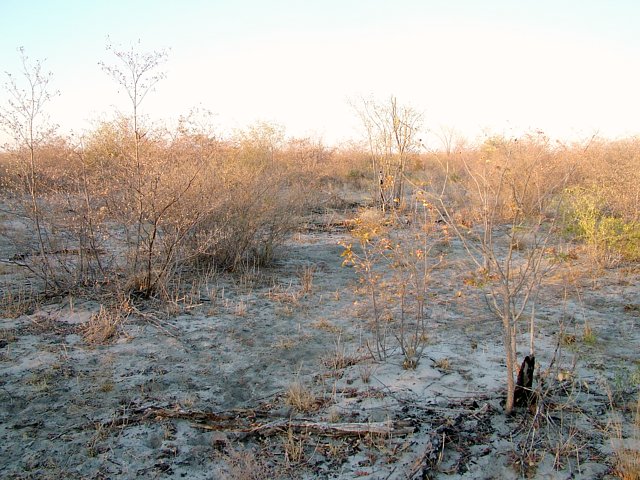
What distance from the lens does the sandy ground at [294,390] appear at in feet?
8.80

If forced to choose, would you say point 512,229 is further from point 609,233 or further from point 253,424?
point 609,233

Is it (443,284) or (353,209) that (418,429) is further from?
(353,209)

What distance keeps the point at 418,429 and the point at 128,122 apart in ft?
13.8

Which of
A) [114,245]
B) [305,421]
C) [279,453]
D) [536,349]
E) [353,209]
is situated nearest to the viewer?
[279,453]

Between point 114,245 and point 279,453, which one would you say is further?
point 114,245

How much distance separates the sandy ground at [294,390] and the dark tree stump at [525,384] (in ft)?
0.35

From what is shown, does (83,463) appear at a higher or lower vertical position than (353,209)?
lower

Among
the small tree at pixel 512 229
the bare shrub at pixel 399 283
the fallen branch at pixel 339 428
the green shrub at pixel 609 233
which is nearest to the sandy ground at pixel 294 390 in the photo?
the fallen branch at pixel 339 428

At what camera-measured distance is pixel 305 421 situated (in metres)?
3.02

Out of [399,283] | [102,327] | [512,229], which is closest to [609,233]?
[399,283]

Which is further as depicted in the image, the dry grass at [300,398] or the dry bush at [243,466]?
the dry grass at [300,398]

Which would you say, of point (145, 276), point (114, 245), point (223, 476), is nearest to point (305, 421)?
point (223, 476)

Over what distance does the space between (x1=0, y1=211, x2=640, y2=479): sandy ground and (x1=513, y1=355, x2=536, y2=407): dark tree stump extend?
0.35 feet

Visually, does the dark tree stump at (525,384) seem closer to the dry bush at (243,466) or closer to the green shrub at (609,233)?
the dry bush at (243,466)
